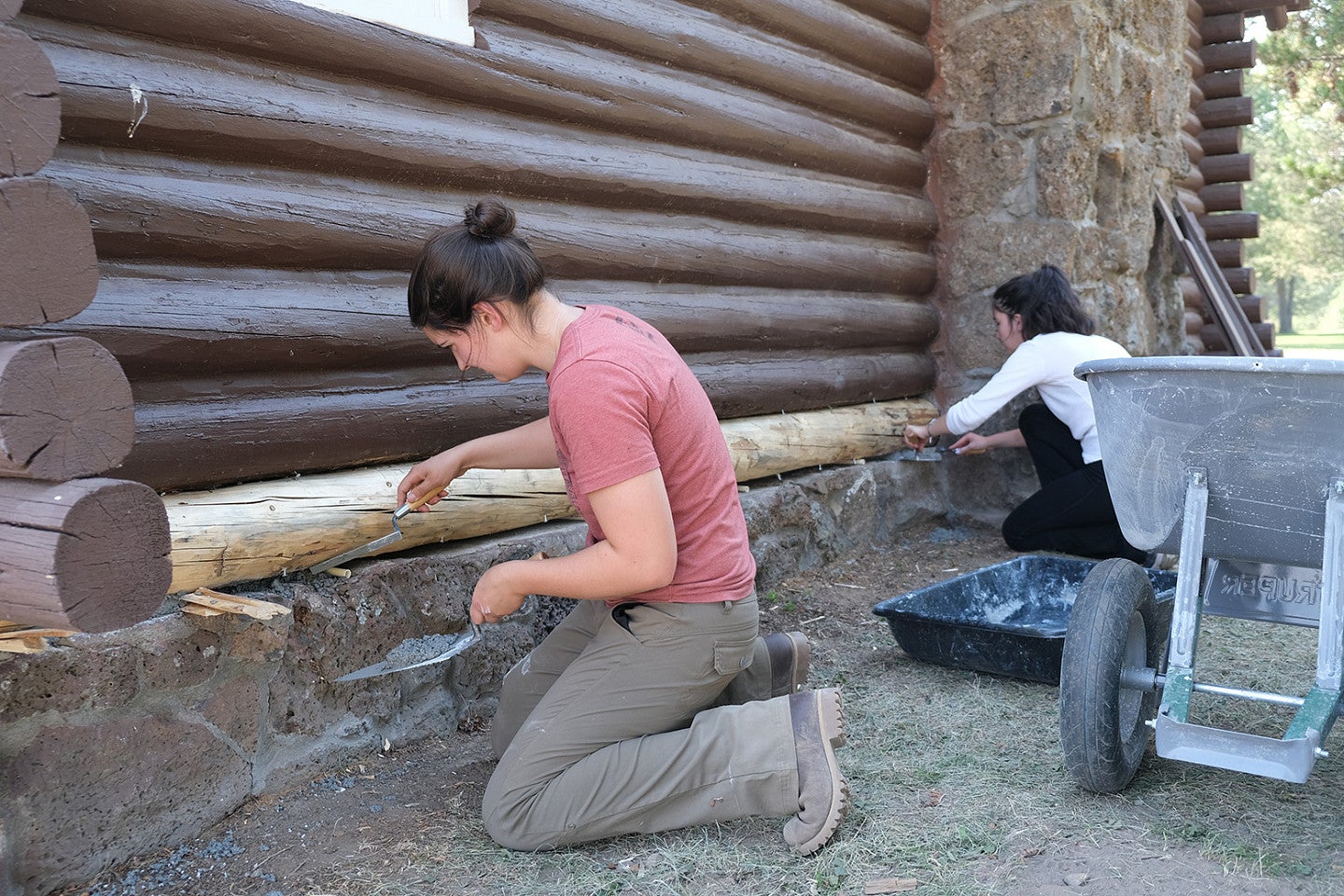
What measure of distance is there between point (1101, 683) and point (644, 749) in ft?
3.73

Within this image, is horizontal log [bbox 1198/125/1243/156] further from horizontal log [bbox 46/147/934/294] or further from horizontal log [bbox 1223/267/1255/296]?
horizontal log [bbox 46/147/934/294]

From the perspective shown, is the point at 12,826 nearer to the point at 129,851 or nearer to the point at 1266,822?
the point at 129,851

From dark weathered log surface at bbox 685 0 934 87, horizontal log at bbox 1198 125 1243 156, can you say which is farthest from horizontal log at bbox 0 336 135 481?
horizontal log at bbox 1198 125 1243 156

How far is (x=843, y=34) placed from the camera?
566 centimetres

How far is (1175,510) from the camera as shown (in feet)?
9.66

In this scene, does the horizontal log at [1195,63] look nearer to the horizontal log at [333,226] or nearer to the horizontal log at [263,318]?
the horizontal log at [333,226]

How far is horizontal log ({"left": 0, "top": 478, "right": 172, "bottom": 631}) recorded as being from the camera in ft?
6.46

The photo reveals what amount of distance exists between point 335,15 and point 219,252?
79 cm

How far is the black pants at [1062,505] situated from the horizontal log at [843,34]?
1986 millimetres

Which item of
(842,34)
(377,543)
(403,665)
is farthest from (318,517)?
(842,34)

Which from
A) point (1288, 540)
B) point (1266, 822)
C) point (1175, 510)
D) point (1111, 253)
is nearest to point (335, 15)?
point (1175, 510)

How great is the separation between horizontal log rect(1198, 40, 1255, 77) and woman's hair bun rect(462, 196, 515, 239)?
10938 mm

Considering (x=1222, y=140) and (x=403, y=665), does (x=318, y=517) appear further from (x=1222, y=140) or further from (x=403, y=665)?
(x=1222, y=140)

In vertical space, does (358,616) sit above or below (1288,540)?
below
